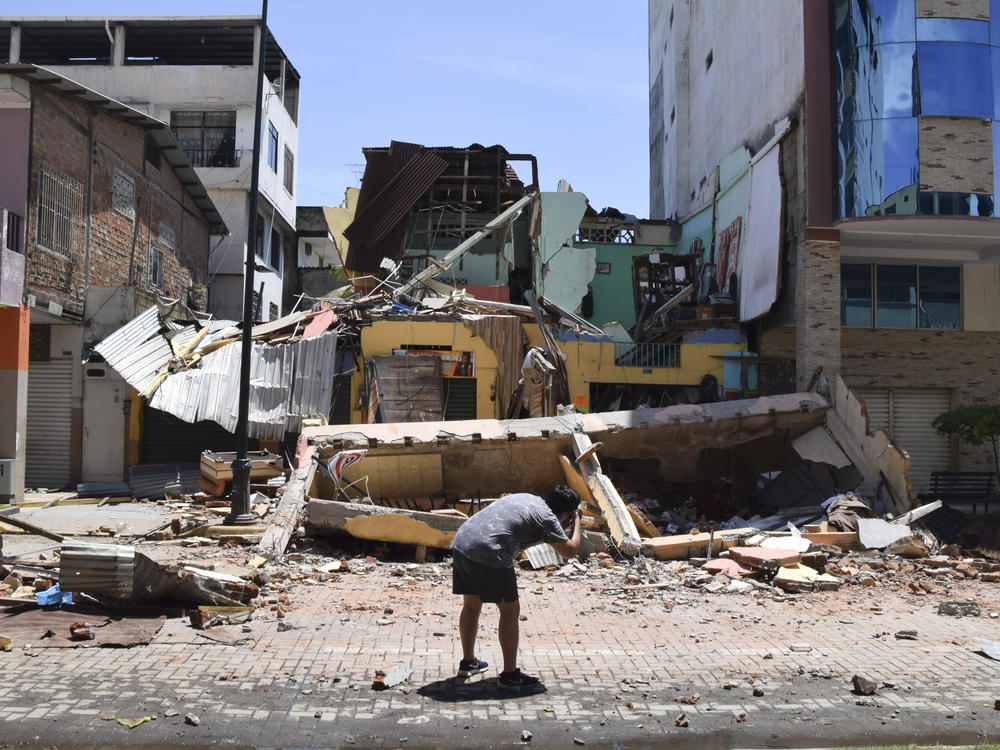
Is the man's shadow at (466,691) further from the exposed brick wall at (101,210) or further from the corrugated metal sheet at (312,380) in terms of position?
the exposed brick wall at (101,210)

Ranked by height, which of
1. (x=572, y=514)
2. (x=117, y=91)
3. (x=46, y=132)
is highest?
(x=117, y=91)

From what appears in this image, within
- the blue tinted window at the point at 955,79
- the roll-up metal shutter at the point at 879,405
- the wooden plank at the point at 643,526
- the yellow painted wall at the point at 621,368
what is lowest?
the wooden plank at the point at 643,526

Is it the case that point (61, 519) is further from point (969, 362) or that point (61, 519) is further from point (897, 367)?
point (969, 362)

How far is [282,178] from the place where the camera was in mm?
29531

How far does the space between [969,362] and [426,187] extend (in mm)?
15646

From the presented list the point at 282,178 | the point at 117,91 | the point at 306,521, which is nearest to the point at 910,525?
the point at 306,521

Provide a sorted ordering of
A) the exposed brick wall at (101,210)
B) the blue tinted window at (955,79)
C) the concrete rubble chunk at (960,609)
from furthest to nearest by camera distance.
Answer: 1. the blue tinted window at (955,79)
2. the exposed brick wall at (101,210)
3. the concrete rubble chunk at (960,609)

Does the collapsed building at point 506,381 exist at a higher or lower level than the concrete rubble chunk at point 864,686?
higher

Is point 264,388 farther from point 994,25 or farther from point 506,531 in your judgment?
point 994,25

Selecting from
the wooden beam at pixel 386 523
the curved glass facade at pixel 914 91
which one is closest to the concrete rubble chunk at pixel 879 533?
the wooden beam at pixel 386 523

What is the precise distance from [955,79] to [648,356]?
343 inches

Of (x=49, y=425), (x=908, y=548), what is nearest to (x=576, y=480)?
(x=908, y=548)

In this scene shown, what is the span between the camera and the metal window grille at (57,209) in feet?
50.5

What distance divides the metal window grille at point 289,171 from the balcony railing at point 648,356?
16.5 meters
